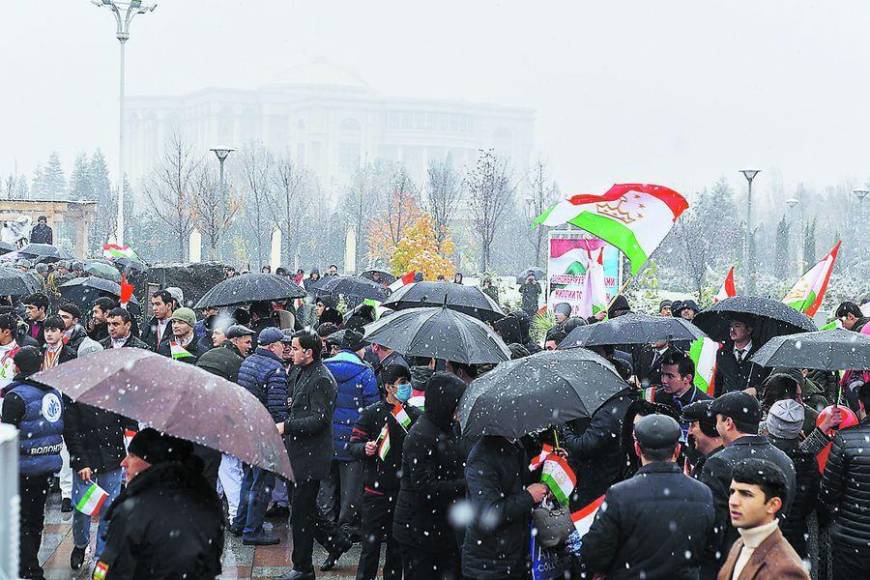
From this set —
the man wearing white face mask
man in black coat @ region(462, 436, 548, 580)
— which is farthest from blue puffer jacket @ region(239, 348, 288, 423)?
man in black coat @ region(462, 436, 548, 580)

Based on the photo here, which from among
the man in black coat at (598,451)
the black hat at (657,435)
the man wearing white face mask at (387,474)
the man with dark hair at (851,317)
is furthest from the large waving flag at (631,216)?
the black hat at (657,435)

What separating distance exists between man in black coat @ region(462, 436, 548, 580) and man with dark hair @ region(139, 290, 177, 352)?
245 inches

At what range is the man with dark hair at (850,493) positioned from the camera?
20.7ft

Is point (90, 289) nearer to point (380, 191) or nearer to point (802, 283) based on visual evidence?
point (802, 283)

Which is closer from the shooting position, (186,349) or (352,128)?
(186,349)

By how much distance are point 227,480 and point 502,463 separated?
4.64m

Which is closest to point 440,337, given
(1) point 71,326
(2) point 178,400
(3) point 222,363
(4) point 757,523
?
(3) point 222,363

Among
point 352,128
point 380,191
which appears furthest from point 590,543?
point 352,128

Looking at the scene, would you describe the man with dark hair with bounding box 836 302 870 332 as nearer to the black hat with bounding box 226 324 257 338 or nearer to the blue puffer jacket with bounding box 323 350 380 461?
the blue puffer jacket with bounding box 323 350 380 461

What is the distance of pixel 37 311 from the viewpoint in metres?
11.6

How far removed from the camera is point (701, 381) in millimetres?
9359

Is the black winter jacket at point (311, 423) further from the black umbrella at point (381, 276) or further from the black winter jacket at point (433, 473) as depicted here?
the black umbrella at point (381, 276)

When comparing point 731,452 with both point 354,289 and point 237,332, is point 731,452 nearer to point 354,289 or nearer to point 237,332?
point 237,332

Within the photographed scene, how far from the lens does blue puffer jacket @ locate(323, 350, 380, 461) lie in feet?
29.7
